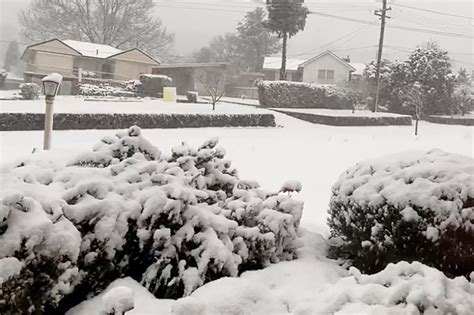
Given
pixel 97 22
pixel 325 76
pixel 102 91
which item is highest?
pixel 97 22

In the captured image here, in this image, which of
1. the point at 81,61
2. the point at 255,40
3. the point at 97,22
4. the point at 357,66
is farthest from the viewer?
the point at 357,66

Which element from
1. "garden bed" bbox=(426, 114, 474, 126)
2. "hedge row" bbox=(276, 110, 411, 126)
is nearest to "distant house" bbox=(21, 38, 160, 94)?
"hedge row" bbox=(276, 110, 411, 126)

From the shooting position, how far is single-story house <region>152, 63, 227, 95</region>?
15788mm

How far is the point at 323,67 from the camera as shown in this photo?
21.0m

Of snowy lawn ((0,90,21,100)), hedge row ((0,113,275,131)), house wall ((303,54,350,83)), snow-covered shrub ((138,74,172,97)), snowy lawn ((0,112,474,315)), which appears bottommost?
snowy lawn ((0,112,474,315))

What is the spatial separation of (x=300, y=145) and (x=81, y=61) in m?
9.97

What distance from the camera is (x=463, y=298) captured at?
Result: 1187 mm

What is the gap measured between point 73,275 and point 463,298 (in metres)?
1.09

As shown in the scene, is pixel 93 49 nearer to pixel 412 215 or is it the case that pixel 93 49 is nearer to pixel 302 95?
pixel 302 95

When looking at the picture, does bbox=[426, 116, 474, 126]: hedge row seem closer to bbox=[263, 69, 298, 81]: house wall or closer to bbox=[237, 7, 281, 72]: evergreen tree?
bbox=[237, 7, 281, 72]: evergreen tree

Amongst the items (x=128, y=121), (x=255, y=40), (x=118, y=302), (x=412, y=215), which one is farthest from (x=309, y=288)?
(x=255, y=40)

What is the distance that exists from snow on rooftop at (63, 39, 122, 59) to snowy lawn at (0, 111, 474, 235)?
6692 mm

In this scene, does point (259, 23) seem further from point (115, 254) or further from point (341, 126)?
point (115, 254)

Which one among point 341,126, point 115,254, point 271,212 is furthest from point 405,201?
point 341,126
